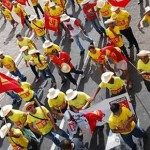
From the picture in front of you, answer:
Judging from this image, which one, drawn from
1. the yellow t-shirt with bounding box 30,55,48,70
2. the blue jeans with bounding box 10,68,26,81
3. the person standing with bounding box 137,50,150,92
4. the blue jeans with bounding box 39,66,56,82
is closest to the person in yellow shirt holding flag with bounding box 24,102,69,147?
the person standing with bounding box 137,50,150,92

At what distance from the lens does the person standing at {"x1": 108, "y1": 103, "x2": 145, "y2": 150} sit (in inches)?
339

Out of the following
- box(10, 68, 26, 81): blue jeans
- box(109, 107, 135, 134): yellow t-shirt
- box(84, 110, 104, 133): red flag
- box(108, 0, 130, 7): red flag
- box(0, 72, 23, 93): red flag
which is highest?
box(108, 0, 130, 7): red flag

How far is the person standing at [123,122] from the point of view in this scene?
8.62 m

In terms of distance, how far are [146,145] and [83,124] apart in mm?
1705

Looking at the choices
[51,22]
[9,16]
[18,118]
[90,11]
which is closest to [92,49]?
[18,118]

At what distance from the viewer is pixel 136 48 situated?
13.3 m

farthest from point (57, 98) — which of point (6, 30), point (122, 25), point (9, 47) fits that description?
point (6, 30)

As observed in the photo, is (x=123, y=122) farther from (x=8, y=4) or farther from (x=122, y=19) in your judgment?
(x=8, y=4)

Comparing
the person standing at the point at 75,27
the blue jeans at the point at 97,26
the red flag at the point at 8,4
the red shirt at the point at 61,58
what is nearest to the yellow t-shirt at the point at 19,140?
the red shirt at the point at 61,58

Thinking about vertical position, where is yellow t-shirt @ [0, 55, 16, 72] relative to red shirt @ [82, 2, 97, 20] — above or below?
below

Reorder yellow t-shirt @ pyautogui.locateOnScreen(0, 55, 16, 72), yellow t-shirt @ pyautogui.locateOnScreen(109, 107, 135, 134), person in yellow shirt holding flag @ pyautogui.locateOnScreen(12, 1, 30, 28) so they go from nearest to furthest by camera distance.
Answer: yellow t-shirt @ pyautogui.locateOnScreen(109, 107, 135, 134), yellow t-shirt @ pyautogui.locateOnScreen(0, 55, 16, 72), person in yellow shirt holding flag @ pyautogui.locateOnScreen(12, 1, 30, 28)

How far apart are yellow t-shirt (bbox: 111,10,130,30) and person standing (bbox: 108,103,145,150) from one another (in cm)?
453

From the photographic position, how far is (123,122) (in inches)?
344

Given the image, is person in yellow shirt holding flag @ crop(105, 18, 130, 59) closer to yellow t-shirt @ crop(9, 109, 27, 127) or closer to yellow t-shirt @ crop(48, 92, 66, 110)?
yellow t-shirt @ crop(48, 92, 66, 110)
